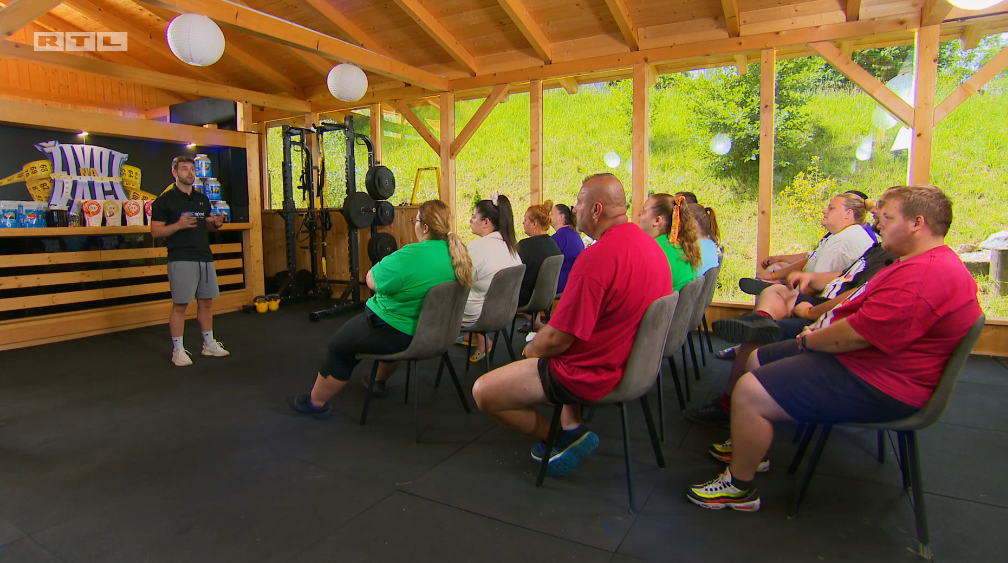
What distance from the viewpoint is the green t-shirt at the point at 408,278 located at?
2742 millimetres

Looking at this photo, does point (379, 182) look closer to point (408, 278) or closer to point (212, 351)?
point (212, 351)

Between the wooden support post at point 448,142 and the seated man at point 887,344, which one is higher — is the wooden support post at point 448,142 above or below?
above

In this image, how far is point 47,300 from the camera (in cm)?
516

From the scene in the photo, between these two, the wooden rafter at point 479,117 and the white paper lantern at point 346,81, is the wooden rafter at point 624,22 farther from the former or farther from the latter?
the white paper lantern at point 346,81

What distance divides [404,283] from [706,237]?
2.20 m

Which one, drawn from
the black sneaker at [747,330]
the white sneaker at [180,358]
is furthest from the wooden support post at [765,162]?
the white sneaker at [180,358]

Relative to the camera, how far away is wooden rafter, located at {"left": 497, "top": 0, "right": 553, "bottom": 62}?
5.16m

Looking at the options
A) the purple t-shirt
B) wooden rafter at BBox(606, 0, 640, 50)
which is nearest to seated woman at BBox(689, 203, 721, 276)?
the purple t-shirt

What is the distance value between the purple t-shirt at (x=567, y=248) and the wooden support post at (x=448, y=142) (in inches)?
89.4

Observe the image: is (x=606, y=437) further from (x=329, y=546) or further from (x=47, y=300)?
(x=47, y=300)

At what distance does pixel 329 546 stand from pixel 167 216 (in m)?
3.30

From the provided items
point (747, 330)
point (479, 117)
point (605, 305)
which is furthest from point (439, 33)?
point (605, 305)

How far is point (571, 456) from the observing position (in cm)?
241

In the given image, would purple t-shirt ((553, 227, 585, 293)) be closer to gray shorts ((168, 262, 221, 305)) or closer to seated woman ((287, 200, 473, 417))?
seated woman ((287, 200, 473, 417))
